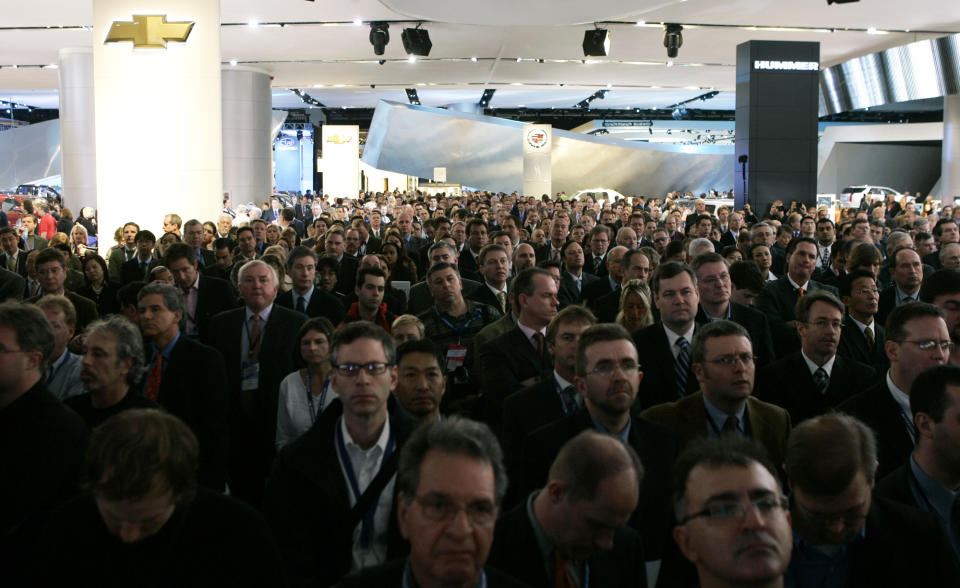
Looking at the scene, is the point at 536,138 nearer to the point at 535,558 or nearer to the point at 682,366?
the point at 682,366

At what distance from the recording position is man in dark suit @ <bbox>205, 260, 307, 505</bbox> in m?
5.02

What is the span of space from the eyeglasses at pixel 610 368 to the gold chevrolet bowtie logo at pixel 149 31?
10306 millimetres

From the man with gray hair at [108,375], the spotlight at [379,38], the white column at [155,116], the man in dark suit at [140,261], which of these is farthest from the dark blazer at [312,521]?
the spotlight at [379,38]

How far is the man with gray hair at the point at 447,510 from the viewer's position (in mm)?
2033

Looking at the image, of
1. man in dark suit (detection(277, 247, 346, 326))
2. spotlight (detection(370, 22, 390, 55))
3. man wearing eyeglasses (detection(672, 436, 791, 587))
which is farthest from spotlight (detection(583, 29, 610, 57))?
man wearing eyeglasses (detection(672, 436, 791, 587))

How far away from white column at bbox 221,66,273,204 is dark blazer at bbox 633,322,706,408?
875 inches

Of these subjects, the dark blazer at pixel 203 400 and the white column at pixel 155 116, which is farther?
the white column at pixel 155 116

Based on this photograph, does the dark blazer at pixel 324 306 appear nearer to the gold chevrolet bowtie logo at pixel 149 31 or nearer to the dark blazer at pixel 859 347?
the dark blazer at pixel 859 347

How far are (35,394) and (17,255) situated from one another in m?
7.78

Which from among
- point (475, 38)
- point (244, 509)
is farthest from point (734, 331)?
point (475, 38)

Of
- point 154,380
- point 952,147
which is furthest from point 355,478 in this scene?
point 952,147

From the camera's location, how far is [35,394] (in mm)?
2971

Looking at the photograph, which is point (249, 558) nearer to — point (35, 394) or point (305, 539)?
point (305, 539)

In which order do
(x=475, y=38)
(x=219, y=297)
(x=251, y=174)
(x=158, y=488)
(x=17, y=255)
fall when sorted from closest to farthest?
(x=158, y=488) → (x=219, y=297) → (x=17, y=255) → (x=475, y=38) → (x=251, y=174)
